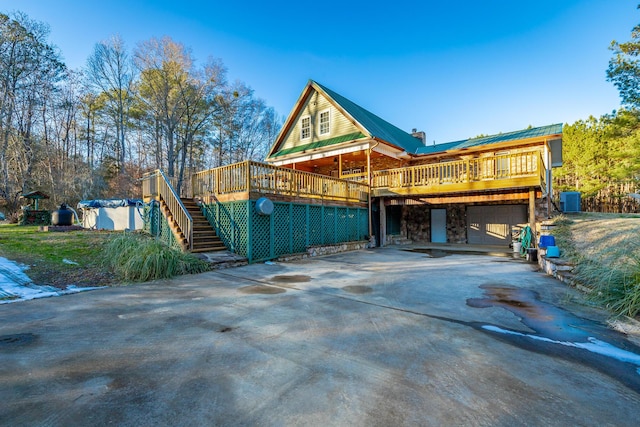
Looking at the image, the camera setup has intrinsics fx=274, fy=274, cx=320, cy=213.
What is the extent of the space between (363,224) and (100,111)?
23.7 metres

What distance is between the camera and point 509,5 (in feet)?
42.4

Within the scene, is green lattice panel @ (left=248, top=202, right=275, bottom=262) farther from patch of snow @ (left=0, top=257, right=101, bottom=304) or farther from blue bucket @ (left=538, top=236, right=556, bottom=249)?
blue bucket @ (left=538, top=236, right=556, bottom=249)

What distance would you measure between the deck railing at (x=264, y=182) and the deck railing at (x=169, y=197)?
3.48 feet

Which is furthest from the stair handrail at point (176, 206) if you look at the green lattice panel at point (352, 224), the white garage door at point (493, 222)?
the white garage door at point (493, 222)

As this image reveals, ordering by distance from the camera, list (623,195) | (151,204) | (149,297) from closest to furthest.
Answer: (149,297)
(151,204)
(623,195)

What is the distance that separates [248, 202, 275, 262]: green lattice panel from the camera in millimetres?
8195

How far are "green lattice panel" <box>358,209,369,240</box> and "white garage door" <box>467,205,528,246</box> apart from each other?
18.0 feet

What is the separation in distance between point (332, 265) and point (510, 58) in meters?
14.9

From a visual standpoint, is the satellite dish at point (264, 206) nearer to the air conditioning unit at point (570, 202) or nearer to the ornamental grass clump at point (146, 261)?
the ornamental grass clump at point (146, 261)

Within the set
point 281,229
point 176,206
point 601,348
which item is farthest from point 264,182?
point 601,348

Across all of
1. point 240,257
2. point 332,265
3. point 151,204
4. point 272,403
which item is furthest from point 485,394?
point 151,204

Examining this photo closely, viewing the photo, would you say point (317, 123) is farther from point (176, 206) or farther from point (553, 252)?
point (553, 252)

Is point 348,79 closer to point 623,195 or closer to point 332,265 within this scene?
point 332,265

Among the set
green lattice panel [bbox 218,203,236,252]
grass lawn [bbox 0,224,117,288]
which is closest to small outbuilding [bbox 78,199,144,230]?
grass lawn [bbox 0,224,117,288]
